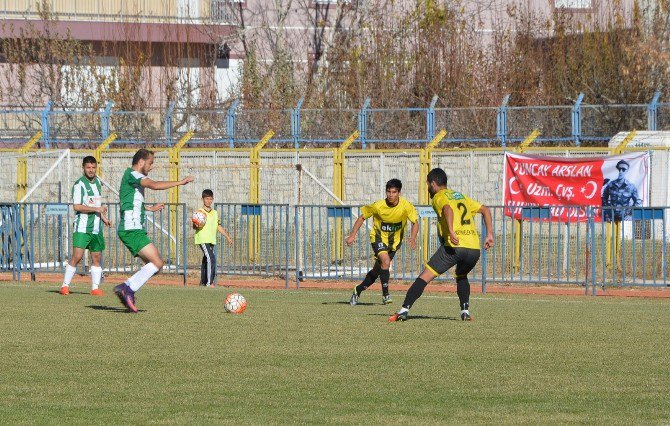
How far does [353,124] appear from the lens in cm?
3422

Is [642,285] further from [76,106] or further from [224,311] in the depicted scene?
[76,106]

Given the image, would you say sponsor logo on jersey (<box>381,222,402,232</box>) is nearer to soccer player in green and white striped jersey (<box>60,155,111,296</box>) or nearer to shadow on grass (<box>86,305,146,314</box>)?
shadow on grass (<box>86,305,146,314</box>)

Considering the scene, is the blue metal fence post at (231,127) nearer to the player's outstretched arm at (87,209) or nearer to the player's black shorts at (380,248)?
the player's outstretched arm at (87,209)

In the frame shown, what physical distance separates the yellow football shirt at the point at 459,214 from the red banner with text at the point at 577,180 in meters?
8.17

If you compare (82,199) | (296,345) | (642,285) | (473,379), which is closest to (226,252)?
(82,199)

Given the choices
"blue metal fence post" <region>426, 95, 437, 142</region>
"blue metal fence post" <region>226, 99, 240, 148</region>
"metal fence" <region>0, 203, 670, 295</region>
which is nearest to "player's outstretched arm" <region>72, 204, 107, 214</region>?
"metal fence" <region>0, 203, 670, 295</region>

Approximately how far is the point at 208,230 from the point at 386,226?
5383 millimetres

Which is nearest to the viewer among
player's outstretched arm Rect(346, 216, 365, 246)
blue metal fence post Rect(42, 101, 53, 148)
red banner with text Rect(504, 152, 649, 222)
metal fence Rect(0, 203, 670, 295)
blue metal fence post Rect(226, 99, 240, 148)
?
player's outstretched arm Rect(346, 216, 365, 246)

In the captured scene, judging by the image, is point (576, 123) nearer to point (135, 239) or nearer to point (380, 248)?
point (380, 248)

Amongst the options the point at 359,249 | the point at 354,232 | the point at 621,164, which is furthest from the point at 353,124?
the point at 354,232

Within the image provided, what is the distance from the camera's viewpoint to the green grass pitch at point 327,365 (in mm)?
8281

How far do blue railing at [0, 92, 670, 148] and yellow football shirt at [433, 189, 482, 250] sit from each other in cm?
1607

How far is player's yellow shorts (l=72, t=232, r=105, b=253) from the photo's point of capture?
18734mm

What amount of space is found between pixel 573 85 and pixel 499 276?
59.4 ft
